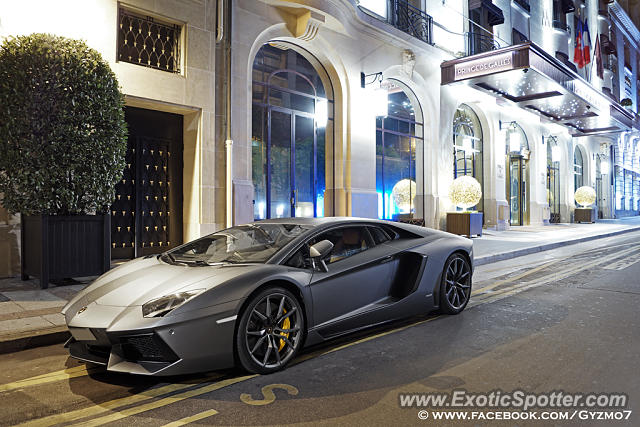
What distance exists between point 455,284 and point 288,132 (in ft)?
27.2

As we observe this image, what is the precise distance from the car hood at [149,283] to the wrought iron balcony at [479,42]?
18.2m

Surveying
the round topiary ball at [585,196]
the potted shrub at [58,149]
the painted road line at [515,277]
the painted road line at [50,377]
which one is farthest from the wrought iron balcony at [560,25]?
the painted road line at [50,377]

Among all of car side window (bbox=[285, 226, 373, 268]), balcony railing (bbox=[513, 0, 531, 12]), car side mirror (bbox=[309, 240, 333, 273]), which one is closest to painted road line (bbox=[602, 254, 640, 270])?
car side window (bbox=[285, 226, 373, 268])

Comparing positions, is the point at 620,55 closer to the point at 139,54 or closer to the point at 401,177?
the point at 401,177

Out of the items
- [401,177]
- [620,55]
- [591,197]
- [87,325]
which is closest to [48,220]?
[87,325]

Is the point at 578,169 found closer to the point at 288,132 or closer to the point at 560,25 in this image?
the point at 560,25

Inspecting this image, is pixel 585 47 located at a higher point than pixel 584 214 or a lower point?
higher

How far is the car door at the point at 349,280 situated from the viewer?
13.1 feet

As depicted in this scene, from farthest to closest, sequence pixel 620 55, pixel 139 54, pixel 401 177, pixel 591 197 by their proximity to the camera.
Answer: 1. pixel 620 55
2. pixel 591 197
3. pixel 401 177
4. pixel 139 54

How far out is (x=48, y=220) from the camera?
668 cm

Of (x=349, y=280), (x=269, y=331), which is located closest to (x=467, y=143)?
(x=349, y=280)

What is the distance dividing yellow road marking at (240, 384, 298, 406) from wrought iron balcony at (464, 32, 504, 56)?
18.7 m

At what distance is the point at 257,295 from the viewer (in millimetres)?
3539

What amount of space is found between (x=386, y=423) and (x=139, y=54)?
8809 mm
